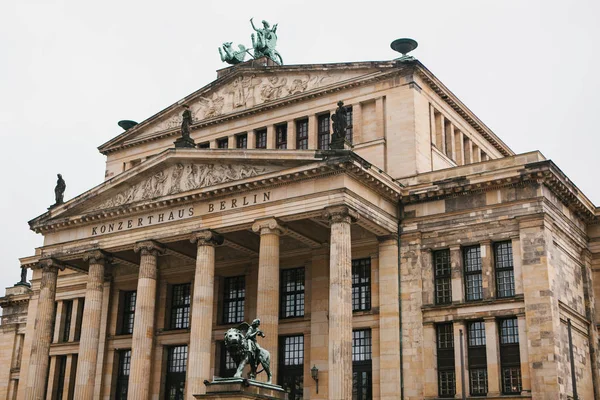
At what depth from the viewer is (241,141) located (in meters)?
47.4

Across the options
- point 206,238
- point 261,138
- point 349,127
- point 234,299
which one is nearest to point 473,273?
point 349,127

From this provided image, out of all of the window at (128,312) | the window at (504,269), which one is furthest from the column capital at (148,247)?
the window at (504,269)

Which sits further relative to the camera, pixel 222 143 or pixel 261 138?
pixel 222 143

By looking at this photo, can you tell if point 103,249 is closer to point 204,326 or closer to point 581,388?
point 204,326

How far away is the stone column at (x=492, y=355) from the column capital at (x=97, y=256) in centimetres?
2003

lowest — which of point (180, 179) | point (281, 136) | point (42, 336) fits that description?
point (42, 336)

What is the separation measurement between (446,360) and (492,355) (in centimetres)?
229

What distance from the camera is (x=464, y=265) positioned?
37.6 meters

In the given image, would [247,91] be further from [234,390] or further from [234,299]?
[234,390]

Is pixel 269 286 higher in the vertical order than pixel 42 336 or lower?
higher

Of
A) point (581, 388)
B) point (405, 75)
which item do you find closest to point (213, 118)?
point (405, 75)

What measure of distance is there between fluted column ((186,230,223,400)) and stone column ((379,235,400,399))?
7996 millimetres

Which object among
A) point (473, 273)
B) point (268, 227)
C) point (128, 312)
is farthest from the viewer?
point (128, 312)

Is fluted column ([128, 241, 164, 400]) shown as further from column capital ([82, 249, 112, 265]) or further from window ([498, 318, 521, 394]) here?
window ([498, 318, 521, 394])
